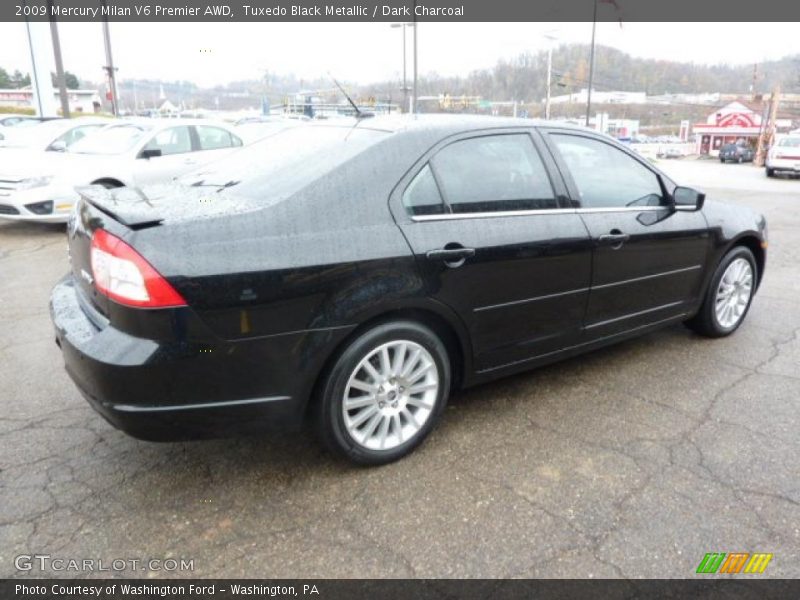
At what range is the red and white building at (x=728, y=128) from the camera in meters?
58.2

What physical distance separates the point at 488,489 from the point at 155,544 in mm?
1353

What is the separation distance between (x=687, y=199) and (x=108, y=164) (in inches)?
285

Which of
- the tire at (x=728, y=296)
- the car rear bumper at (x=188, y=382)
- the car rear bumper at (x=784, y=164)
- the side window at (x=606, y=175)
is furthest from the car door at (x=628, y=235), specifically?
the car rear bumper at (x=784, y=164)

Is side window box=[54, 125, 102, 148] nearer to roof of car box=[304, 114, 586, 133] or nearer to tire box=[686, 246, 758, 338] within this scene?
roof of car box=[304, 114, 586, 133]

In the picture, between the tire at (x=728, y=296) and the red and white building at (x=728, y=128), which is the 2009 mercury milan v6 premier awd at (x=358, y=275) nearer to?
the tire at (x=728, y=296)

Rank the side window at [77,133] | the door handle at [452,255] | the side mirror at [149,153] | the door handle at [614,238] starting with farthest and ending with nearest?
1. the side window at [77,133]
2. the side mirror at [149,153]
3. the door handle at [614,238]
4. the door handle at [452,255]

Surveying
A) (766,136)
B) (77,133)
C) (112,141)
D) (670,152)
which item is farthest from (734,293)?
(670,152)

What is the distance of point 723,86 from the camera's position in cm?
6419

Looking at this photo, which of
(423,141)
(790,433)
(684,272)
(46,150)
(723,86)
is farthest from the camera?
(723,86)

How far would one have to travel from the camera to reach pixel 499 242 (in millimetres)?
2939
